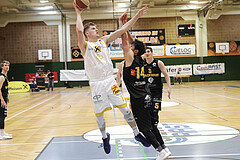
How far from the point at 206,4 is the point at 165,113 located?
742 inches

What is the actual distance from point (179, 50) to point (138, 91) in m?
22.4

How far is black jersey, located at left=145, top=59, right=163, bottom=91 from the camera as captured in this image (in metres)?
4.48

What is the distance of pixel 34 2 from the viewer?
22.9 m

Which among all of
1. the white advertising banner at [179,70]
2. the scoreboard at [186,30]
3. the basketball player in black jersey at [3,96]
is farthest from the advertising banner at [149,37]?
the basketball player in black jersey at [3,96]

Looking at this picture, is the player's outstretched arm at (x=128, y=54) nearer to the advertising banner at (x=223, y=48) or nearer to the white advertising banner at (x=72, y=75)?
the white advertising banner at (x=72, y=75)

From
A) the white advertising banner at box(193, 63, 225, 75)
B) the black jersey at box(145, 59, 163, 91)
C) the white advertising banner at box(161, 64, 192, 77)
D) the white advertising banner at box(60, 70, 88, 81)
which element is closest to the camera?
the black jersey at box(145, 59, 163, 91)

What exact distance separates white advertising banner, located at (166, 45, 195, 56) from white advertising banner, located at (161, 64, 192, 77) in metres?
1.53

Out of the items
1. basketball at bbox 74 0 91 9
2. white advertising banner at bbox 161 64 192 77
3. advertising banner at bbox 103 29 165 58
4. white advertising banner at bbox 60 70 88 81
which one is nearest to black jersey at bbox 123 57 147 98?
basketball at bbox 74 0 91 9

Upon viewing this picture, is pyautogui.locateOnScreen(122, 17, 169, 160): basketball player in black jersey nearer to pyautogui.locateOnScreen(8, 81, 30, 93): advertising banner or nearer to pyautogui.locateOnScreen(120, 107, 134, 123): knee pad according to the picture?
pyautogui.locateOnScreen(120, 107, 134, 123): knee pad

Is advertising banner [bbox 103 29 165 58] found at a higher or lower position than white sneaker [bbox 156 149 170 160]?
higher

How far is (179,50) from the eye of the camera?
25281 mm

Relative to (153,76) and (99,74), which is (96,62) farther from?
(153,76)

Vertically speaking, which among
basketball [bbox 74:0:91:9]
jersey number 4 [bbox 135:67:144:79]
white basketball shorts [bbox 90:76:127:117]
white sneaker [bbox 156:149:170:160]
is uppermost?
basketball [bbox 74:0:91:9]

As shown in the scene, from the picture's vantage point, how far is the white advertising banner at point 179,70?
23719 millimetres
